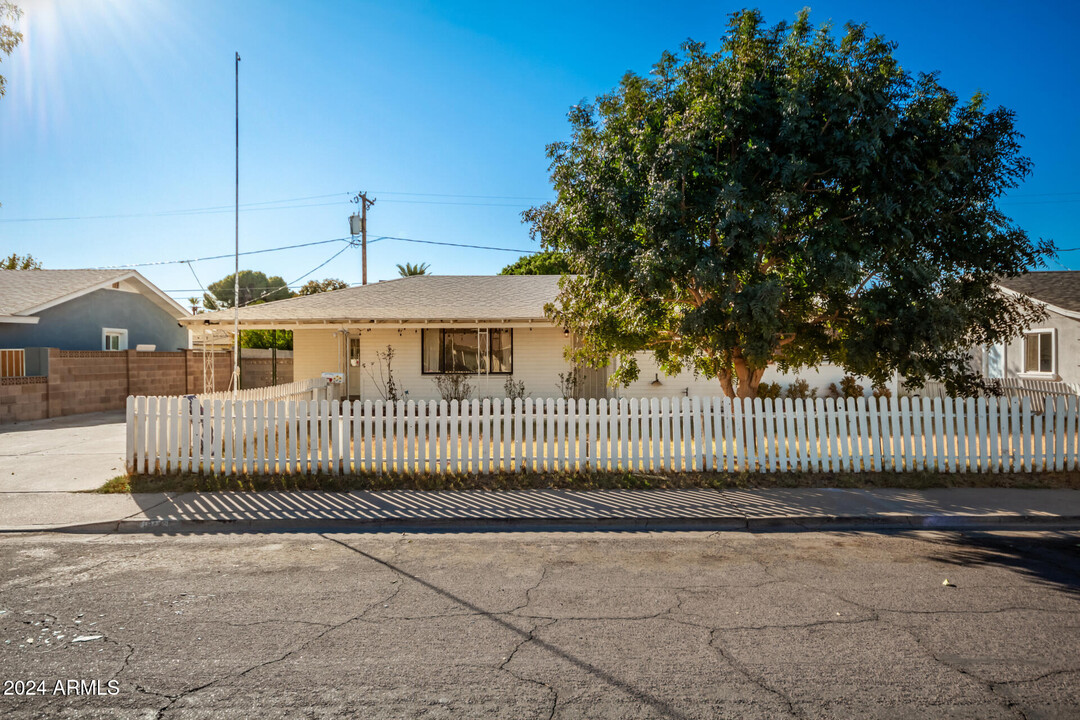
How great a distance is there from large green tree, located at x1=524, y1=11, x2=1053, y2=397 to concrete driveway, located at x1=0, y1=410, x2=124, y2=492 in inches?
323

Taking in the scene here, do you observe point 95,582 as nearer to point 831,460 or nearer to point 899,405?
point 831,460

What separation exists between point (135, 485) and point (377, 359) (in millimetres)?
9500

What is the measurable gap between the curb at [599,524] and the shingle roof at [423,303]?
9.14 meters

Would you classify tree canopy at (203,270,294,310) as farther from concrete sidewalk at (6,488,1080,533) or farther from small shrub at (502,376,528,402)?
A: concrete sidewalk at (6,488,1080,533)

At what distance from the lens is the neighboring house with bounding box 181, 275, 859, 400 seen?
16.9 metres

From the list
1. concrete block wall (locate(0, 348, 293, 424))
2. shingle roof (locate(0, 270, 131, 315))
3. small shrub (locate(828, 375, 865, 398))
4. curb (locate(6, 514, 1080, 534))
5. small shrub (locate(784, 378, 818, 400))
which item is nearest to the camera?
curb (locate(6, 514, 1080, 534))

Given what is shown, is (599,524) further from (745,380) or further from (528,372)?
(528,372)

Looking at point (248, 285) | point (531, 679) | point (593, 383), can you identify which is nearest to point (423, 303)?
point (593, 383)

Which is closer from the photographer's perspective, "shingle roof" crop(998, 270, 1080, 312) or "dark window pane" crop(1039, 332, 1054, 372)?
"shingle roof" crop(998, 270, 1080, 312)

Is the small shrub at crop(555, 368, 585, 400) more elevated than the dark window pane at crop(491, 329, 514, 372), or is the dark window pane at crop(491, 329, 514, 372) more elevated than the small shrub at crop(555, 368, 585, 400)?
the dark window pane at crop(491, 329, 514, 372)

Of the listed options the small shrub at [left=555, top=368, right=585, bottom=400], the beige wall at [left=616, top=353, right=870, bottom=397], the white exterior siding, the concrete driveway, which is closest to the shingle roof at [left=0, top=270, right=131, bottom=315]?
the concrete driveway

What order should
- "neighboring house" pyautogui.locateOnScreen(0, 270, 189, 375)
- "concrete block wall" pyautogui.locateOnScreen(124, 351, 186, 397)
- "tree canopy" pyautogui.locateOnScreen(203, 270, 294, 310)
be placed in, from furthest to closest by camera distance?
"tree canopy" pyautogui.locateOnScreen(203, 270, 294, 310)
"concrete block wall" pyautogui.locateOnScreen(124, 351, 186, 397)
"neighboring house" pyautogui.locateOnScreen(0, 270, 189, 375)

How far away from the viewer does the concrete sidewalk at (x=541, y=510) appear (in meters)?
6.86

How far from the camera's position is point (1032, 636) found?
13.1 ft
